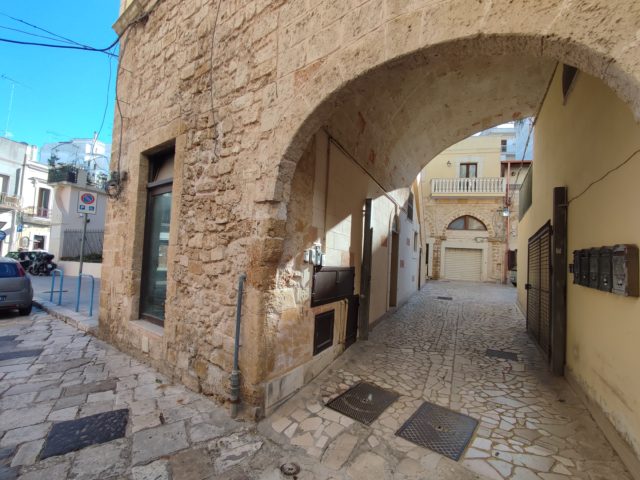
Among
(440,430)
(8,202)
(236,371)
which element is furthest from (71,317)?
(8,202)

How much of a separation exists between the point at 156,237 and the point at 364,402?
359 cm

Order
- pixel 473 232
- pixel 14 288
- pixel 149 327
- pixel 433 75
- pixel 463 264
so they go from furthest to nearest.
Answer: pixel 463 264
pixel 473 232
pixel 14 288
pixel 149 327
pixel 433 75

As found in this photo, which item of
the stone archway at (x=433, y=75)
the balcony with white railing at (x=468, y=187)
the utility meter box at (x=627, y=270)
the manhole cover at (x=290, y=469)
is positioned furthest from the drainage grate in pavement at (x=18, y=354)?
the balcony with white railing at (x=468, y=187)

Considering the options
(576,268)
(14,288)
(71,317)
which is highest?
(576,268)

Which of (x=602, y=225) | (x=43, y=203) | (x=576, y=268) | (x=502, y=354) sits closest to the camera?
(x=602, y=225)

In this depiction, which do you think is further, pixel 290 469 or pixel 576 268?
pixel 576 268

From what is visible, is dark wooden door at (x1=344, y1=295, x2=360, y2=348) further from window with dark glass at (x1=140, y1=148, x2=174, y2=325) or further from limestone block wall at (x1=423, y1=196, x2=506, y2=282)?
limestone block wall at (x1=423, y1=196, x2=506, y2=282)

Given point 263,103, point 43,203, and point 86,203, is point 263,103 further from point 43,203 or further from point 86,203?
point 43,203

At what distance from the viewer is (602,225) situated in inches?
108

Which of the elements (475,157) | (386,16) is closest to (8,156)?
(386,16)

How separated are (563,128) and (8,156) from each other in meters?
27.5

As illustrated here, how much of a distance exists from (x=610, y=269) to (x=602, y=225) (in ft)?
1.69

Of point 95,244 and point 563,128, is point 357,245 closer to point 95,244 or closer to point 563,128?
point 563,128

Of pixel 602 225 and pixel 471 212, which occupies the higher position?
pixel 471 212
